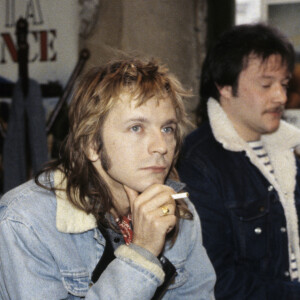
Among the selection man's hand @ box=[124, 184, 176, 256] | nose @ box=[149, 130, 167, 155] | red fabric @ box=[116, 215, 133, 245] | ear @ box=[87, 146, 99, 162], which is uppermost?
nose @ box=[149, 130, 167, 155]

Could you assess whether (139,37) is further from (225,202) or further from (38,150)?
(225,202)

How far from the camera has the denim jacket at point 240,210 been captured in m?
1.70

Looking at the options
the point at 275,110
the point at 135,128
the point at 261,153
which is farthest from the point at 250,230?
the point at 135,128

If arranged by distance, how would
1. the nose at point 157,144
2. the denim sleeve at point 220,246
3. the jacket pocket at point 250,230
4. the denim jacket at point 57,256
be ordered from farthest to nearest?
1. the jacket pocket at point 250,230
2. the denim sleeve at point 220,246
3. the nose at point 157,144
4. the denim jacket at point 57,256

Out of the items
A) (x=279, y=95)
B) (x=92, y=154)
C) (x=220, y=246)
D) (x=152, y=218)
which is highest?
(x=279, y=95)

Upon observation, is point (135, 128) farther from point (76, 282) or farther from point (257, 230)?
point (257, 230)

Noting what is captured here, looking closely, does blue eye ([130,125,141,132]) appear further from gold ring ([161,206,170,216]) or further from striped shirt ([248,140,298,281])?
striped shirt ([248,140,298,281])

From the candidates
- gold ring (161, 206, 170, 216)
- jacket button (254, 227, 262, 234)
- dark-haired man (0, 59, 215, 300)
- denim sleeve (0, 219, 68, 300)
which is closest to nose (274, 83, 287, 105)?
jacket button (254, 227, 262, 234)

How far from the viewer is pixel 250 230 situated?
1802mm

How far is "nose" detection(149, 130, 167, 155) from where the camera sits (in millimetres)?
1252

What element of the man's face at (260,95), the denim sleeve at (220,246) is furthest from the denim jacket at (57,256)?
the man's face at (260,95)

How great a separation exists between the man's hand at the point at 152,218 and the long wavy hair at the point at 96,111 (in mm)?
137

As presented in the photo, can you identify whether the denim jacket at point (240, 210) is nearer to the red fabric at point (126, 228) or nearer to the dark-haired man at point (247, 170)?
the dark-haired man at point (247, 170)

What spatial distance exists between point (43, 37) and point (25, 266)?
1.48 m
